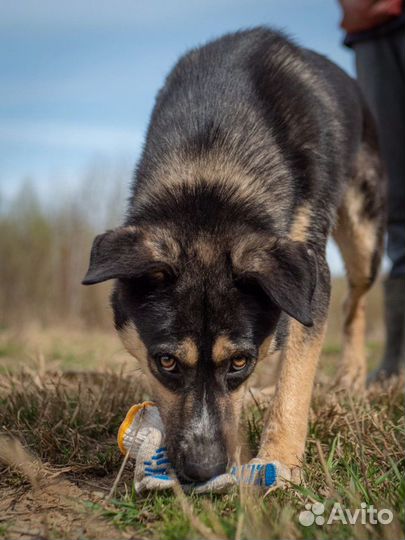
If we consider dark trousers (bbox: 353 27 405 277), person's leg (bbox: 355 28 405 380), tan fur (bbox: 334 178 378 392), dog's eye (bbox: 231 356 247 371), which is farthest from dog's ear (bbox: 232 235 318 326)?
dark trousers (bbox: 353 27 405 277)

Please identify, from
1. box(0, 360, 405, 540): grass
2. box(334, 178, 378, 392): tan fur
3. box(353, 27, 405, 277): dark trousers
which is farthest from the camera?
box(353, 27, 405, 277): dark trousers

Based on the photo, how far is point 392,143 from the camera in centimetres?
626

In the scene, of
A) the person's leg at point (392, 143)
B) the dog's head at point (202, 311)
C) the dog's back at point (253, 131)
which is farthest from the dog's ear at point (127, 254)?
the person's leg at point (392, 143)

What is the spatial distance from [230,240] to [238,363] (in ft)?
2.13

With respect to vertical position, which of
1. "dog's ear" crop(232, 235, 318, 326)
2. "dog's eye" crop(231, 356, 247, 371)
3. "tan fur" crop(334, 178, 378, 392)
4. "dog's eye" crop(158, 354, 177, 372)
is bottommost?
"tan fur" crop(334, 178, 378, 392)

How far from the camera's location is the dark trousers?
235 inches

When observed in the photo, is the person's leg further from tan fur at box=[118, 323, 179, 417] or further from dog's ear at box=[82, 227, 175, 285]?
dog's ear at box=[82, 227, 175, 285]

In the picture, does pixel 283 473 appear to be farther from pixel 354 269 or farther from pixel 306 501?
pixel 354 269

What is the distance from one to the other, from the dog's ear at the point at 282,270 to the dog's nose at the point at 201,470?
757 millimetres

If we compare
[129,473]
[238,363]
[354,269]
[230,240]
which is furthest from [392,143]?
[129,473]

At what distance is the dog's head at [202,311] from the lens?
2830mm

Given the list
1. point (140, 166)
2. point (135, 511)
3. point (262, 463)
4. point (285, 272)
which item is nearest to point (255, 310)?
point (285, 272)

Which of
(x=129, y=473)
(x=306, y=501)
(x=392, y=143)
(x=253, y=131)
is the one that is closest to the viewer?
(x=306, y=501)

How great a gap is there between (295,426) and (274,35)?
291 centimetres
